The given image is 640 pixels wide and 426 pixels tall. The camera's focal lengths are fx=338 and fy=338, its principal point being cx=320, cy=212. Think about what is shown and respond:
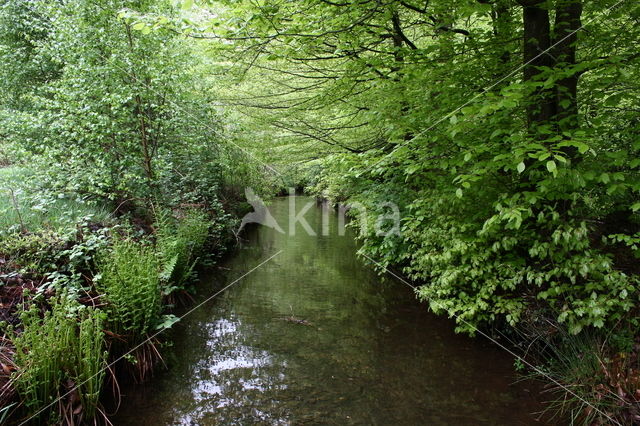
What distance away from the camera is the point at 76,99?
19.4 feet

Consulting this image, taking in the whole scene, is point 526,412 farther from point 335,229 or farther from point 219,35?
point 335,229

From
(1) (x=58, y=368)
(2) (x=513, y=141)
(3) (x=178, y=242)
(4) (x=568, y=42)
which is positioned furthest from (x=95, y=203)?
(4) (x=568, y=42)

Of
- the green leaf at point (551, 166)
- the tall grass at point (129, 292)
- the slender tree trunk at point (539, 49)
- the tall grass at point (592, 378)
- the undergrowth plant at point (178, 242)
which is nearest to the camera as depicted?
the green leaf at point (551, 166)

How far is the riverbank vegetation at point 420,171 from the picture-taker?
121 inches

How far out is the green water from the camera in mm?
3410

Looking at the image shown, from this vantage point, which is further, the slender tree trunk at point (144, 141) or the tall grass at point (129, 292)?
the slender tree trunk at point (144, 141)

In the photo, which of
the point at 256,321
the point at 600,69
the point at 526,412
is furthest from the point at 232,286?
the point at 600,69

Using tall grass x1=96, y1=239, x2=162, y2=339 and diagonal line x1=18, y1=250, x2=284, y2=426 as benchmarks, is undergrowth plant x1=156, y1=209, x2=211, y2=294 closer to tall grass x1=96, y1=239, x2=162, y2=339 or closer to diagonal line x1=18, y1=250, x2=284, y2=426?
diagonal line x1=18, y1=250, x2=284, y2=426

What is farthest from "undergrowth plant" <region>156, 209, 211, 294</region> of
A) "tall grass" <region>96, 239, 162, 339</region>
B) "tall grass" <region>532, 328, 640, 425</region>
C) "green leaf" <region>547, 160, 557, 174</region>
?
"tall grass" <region>532, 328, 640, 425</region>

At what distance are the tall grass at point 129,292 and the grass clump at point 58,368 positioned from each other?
1.65ft

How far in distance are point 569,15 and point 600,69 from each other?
2.16 ft

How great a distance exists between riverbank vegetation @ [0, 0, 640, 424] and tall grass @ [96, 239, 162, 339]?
31 mm

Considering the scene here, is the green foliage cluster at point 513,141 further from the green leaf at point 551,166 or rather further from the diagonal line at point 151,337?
the diagonal line at point 151,337

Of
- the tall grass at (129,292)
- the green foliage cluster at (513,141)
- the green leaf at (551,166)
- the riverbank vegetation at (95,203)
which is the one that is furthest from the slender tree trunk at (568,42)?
the tall grass at (129,292)
